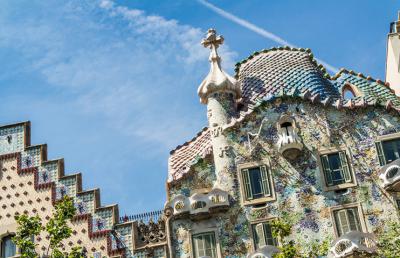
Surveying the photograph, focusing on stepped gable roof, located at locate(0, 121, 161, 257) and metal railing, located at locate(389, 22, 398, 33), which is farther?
metal railing, located at locate(389, 22, 398, 33)

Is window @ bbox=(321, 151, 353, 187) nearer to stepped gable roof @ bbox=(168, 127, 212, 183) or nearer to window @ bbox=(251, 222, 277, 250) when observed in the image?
window @ bbox=(251, 222, 277, 250)

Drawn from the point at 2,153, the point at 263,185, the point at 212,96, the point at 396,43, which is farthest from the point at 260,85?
the point at 2,153

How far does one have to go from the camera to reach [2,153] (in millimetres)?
29109

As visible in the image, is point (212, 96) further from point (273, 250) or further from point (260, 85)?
point (273, 250)

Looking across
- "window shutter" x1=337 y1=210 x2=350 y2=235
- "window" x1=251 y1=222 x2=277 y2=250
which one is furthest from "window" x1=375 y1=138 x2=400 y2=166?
"window" x1=251 y1=222 x2=277 y2=250

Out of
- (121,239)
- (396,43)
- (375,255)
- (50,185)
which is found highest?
(396,43)

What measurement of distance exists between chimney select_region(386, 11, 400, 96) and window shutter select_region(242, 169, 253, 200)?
7.64 meters

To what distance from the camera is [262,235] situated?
84.1 ft

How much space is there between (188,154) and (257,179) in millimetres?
3427

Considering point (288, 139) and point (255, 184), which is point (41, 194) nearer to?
point (255, 184)

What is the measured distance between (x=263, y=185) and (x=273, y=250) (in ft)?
8.24

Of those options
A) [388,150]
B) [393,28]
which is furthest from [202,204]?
[393,28]

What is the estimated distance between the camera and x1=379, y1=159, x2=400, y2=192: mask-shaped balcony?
2528 cm

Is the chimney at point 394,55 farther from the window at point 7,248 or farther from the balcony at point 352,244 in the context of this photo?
the window at point 7,248
